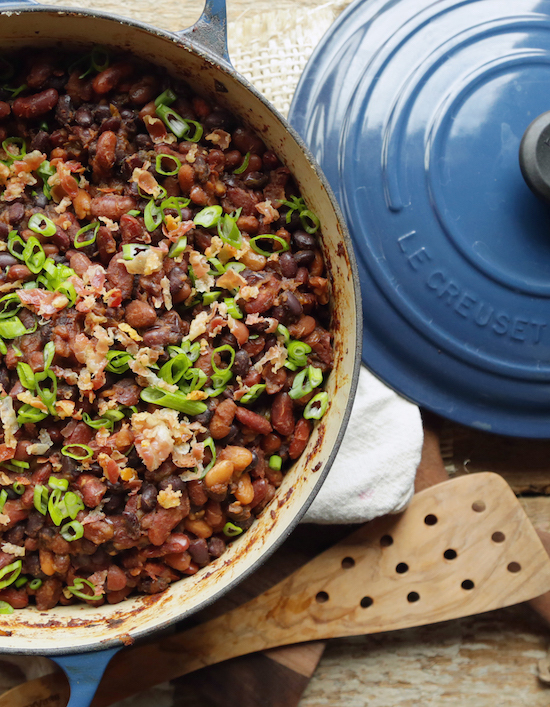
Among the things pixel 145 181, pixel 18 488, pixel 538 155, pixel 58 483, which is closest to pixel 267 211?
pixel 145 181

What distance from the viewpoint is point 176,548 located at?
6.79ft

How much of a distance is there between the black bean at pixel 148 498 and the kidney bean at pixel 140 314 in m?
0.56

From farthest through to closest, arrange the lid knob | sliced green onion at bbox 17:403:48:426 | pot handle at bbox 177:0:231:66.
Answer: the lid knob, sliced green onion at bbox 17:403:48:426, pot handle at bbox 177:0:231:66

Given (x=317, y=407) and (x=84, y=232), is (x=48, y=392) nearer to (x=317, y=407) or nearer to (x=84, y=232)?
(x=84, y=232)

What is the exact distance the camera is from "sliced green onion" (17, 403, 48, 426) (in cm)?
197

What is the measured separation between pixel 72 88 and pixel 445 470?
227 cm

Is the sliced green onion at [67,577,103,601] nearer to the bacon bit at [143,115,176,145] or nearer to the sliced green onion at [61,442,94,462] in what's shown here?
the sliced green onion at [61,442,94,462]

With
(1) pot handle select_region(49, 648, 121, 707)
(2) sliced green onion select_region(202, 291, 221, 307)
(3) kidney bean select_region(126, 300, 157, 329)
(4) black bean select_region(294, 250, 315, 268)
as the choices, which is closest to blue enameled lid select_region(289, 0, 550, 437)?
(4) black bean select_region(294, 250, 315, 268)

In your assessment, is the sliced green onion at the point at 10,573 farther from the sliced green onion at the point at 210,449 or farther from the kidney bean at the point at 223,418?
the kidney bean at the point at 223,418

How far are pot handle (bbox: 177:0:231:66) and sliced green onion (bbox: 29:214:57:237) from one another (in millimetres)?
753

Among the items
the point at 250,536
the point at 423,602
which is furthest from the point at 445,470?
the point at 250,536

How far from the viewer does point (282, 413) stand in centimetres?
209

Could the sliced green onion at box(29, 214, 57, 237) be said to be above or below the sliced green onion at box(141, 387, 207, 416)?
above

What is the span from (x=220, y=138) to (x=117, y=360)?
2.92 feet
